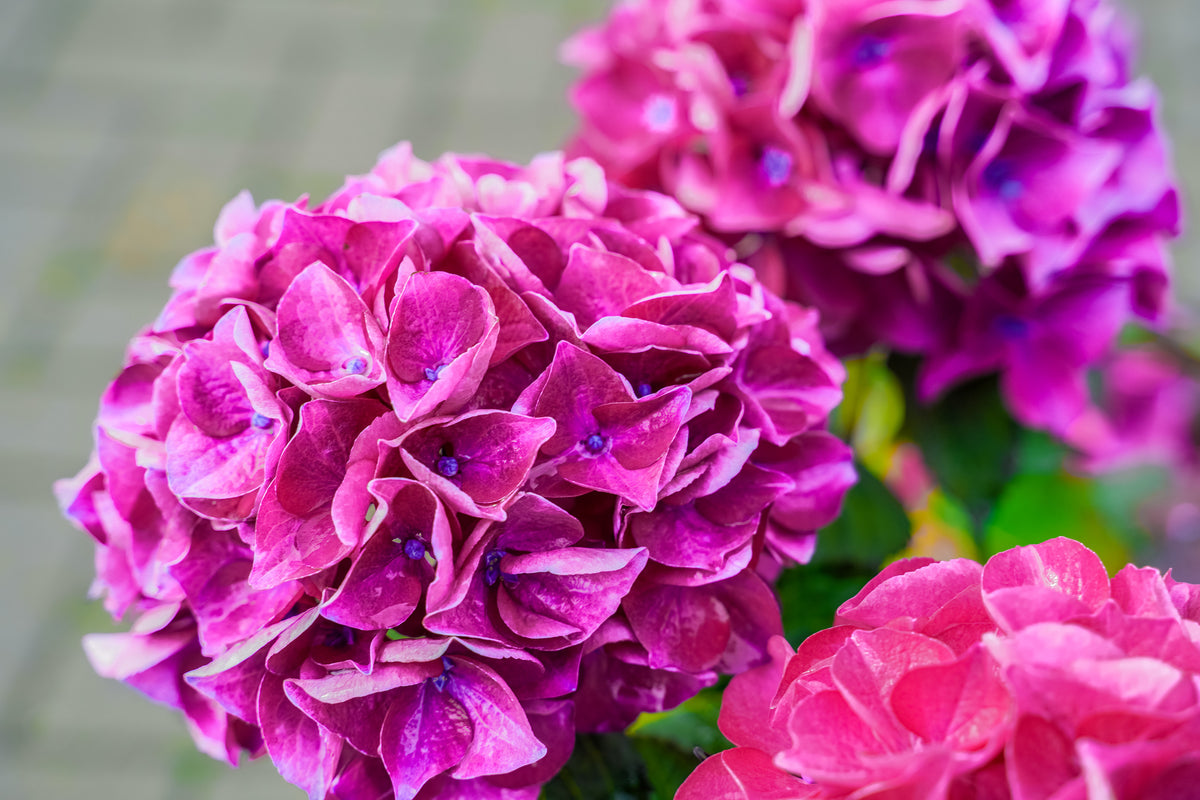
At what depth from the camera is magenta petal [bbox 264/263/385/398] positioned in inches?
15.3

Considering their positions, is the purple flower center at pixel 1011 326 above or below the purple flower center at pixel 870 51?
below

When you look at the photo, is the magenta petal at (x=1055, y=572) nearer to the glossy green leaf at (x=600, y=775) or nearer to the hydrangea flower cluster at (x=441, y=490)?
the hydrangea flower cluster at (x=441, y=490)

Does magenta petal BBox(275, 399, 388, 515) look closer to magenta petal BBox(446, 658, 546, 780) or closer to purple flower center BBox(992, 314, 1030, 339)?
magenta petal BBox(446, 658, 546, 780)

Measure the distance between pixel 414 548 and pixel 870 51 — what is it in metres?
0.32

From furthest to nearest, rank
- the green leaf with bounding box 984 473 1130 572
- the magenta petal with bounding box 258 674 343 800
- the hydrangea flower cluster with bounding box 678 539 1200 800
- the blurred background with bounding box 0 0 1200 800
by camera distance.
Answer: the blurred background with bounding box 0 0 1200 800 < the green leaf with bounding box 984 473 1130 572 < the magenta petal with bounding box 258 674 343 800 < the hydrangea flower cluster with bounding box 678 539 1200 800

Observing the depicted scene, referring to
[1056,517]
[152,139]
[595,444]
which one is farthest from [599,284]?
[152,139]

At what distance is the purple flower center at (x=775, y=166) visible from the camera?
571 mm

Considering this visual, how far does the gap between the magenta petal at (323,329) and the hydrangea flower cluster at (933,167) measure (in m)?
0.23

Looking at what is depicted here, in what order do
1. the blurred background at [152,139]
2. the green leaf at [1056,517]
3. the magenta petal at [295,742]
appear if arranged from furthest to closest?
the blurred background at [152,139] < the green leaf at [1056,517] < the magenta petal at [295,742]

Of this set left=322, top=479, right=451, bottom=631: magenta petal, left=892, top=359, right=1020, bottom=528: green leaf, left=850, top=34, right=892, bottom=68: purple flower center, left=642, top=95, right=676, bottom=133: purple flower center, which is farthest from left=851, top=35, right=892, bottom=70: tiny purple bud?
left=322, top=479, right=451, bottom=631: magenta petal

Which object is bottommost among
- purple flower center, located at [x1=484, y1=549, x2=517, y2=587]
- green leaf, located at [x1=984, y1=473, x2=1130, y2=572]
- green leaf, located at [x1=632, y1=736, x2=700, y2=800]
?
green leaf, located at [x1=984, y1=473, x2=1130, y2=572]

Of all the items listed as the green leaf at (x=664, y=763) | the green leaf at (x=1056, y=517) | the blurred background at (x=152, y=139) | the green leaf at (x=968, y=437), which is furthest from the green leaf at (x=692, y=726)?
the blurred background at (x=152, y=139)

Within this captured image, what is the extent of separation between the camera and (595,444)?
387mm

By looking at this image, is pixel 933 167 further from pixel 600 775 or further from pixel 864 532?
pixel 600 775
